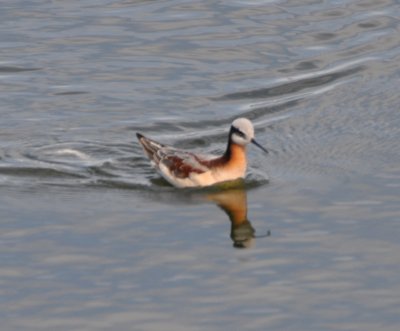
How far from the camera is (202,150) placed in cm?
2348

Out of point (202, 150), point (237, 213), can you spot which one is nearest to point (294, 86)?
point (202, 150)

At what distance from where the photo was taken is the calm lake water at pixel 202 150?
55.6 feet

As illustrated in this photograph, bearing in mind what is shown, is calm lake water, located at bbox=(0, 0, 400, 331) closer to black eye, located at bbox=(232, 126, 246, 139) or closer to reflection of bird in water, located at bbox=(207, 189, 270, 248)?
reflection of bird in water, located at bbox=(207, 189, 270, 248)

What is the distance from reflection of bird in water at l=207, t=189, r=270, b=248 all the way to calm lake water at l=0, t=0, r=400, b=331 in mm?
33

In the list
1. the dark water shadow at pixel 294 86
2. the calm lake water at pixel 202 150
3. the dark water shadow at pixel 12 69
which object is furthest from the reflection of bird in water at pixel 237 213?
the dark water shadow at pixel 12 69

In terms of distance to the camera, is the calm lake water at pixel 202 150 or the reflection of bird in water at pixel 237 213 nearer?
the calm lake water at pixel 202 150

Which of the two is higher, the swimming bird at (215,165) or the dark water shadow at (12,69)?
the dark water shadow at (12,69)

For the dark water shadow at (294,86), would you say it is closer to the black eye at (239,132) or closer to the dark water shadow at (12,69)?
the dark water shadow at (12,69)

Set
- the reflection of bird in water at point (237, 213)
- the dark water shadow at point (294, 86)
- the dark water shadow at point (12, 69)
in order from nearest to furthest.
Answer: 1. the reflection of bird in water at point (237, 213)
2. the dark water shadow at point (294, 86)
3. the dark water shadow at point (12, 69)

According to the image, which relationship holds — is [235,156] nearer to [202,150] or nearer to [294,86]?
[202,150]

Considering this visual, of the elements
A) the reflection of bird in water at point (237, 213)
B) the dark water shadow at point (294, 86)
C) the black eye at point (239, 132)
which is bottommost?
the reflection of bird in water at point (237, 213)

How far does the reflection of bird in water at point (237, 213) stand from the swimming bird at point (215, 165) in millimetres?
273

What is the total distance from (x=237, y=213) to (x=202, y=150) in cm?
343

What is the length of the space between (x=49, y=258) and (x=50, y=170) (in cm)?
398
